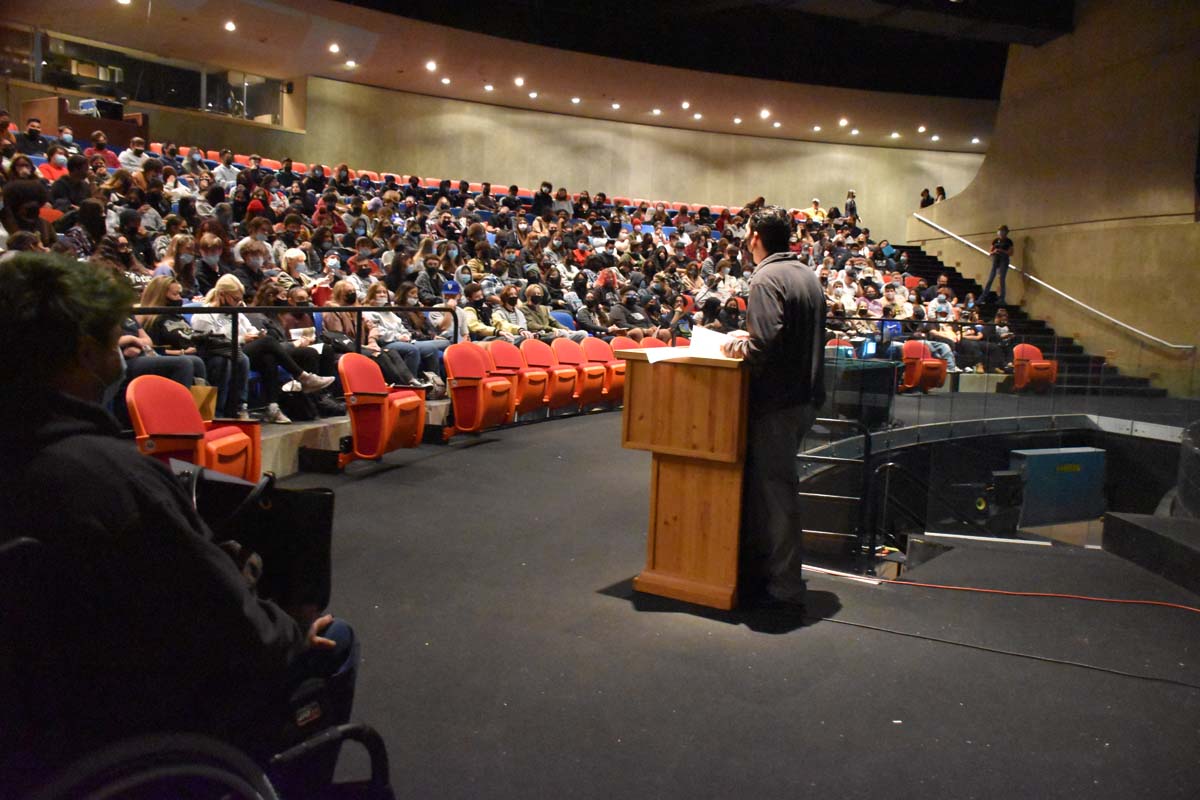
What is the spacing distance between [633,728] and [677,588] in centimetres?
93

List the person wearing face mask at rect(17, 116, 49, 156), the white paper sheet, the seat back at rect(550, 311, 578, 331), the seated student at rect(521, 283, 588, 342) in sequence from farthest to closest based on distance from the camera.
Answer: the seat back at rect(550, 311, 578, 331) < the person wearing face mask at rect(17, 116, 49, 156) < the seated student at rect(521, 283, 588, 342) < the white paper sheet

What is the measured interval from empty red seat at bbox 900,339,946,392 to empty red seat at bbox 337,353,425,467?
3.33m

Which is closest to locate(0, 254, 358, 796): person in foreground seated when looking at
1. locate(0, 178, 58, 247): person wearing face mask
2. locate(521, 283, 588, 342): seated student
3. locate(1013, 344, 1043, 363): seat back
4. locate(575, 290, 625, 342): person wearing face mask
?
locate(0, 178, 58, 247): person wearing face mask

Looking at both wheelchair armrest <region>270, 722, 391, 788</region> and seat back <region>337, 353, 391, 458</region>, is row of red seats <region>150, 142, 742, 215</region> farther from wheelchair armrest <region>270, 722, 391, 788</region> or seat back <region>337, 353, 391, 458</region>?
wheelchair armrest <region>270, 722, 391, 788</region>

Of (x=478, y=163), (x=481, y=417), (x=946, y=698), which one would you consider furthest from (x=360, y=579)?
(x=478, y=163)

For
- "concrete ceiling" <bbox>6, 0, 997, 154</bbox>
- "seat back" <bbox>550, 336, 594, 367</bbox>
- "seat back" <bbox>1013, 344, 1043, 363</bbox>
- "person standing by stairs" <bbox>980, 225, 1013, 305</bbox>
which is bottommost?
"seat back" <bbox>550, 336, 594, 367</bbox>

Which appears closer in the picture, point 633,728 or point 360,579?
point 633,728

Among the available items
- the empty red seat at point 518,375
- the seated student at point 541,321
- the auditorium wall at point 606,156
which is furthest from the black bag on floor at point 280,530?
the auditorium wall at point 606,156

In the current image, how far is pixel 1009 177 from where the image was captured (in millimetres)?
14039

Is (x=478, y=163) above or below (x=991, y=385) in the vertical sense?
above

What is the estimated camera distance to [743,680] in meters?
2.34

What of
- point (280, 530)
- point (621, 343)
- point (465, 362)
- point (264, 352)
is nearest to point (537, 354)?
point (465, 362)

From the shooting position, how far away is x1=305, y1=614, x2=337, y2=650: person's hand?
1.43 m

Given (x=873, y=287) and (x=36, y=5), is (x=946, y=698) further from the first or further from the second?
(x=36, y=5)
